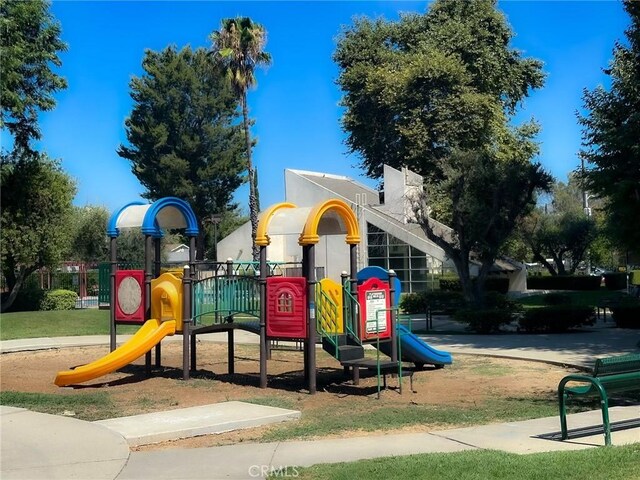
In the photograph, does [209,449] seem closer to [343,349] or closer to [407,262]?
[343,349]

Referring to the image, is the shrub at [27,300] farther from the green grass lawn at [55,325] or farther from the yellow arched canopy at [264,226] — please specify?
the yellow arched canopy at [264,226]

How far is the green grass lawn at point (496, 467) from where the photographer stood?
238 inches

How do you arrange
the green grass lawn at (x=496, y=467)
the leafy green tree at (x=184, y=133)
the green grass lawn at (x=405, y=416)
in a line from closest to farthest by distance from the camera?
1. the green grass lawn at (x=496, y=467)
2. the green grass lawn at (x=405, y=416)
3. the leafy green tree at (x=184, y=133)

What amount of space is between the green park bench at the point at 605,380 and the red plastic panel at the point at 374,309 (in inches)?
178

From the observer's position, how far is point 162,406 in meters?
11.1

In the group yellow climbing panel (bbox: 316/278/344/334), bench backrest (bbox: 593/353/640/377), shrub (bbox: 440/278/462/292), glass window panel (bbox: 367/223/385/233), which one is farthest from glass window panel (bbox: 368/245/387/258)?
bench backrest (bbox: 593/353/640/377)

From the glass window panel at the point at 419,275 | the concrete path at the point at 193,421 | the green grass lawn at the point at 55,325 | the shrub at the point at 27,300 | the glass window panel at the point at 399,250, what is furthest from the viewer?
the glass window panel at the point at 399,250

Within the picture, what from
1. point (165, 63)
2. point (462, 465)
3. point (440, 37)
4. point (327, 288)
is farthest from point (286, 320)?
point (165, 63)

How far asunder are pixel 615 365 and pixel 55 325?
900 inches

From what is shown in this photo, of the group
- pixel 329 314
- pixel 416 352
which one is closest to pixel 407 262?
pixel 416 352

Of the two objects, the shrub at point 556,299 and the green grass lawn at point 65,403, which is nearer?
the green grass lawn at point 65,403

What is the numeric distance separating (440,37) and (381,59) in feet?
14.0

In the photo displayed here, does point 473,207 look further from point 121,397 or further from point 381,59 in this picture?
point 381,59

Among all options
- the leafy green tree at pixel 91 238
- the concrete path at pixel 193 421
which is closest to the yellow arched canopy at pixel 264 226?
the concrete path at pixel 193 421
